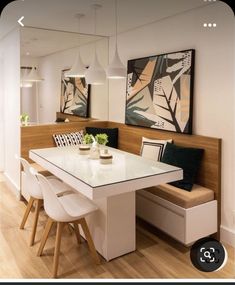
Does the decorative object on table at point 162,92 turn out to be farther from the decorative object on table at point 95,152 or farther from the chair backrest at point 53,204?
the chair backrest at point 53,204

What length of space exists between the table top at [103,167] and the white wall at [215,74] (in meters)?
0.62

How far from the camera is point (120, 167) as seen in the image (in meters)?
2.56

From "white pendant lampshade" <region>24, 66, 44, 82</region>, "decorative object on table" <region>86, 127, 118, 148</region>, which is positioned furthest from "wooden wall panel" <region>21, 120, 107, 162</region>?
"white pendant lampshade" <region>24, 66, 44, 82</region>

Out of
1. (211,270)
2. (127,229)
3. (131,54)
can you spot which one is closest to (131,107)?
(131,54)

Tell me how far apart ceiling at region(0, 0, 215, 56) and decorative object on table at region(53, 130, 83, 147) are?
3.73 ft

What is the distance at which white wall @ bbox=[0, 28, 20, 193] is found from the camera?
12.6 ft

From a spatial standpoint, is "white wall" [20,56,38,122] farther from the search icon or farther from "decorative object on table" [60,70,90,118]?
the search icon

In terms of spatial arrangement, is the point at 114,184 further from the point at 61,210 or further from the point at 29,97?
the point at 29,97

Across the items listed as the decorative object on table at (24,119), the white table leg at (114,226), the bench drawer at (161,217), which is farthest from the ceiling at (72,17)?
the bench drawer at (161,217)

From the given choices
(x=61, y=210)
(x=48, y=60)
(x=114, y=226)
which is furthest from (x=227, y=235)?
(x=48, y=60)

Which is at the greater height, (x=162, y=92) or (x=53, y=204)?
(x=162, y=92)

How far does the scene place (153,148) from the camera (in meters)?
3.37

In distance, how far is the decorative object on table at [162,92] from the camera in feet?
10.0

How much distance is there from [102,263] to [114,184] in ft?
2.59
